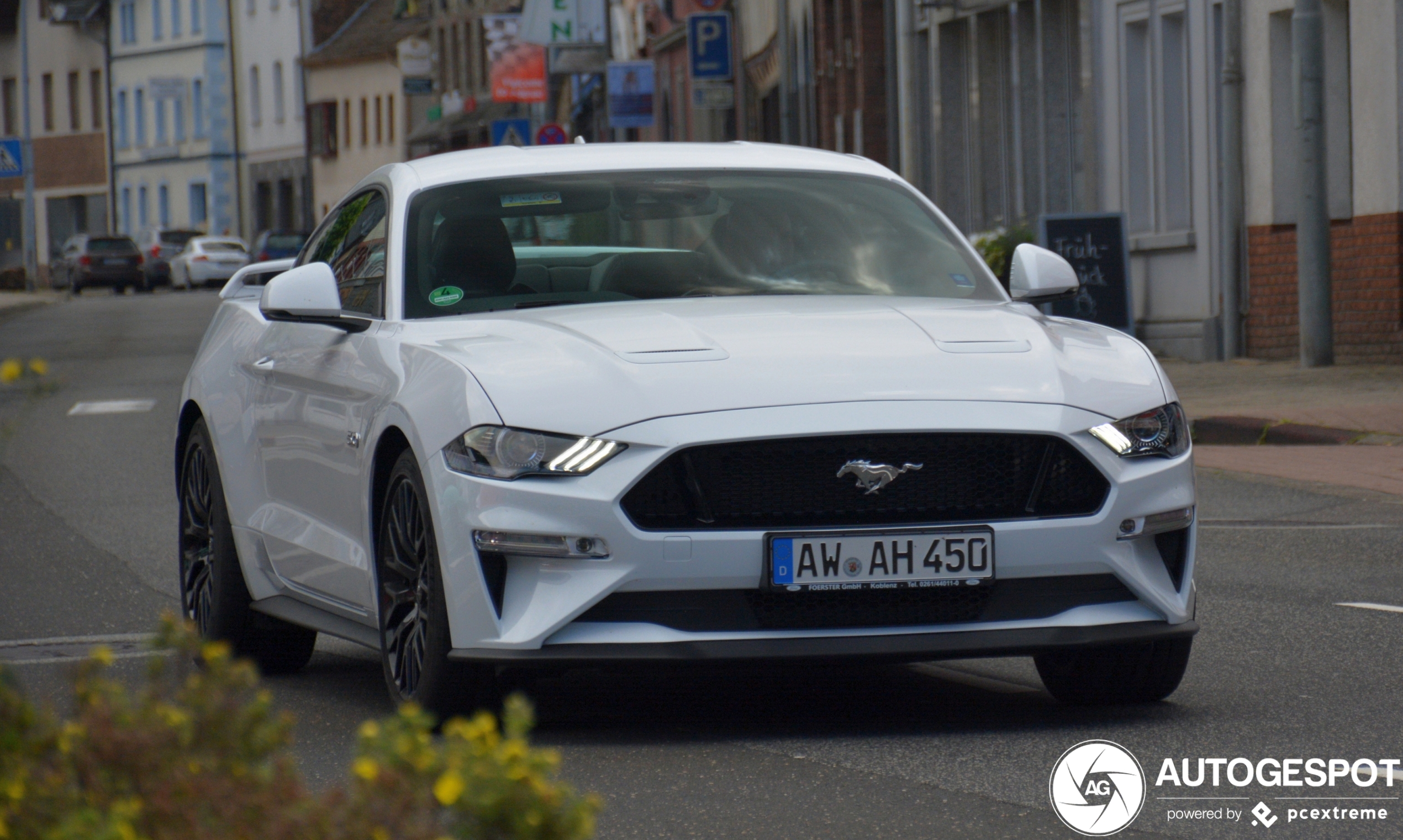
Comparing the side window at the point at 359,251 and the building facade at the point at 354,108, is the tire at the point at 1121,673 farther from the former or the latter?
the building facade at the point at 354,108

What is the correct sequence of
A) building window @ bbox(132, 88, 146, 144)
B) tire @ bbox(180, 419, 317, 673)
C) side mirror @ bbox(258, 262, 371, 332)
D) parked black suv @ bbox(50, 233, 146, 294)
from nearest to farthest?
side mirror @ bbox(258, 262, 371, 332)
tire @ bbox(180, 419, 317, 673)
parked black suv @ bbox(50, 233, 146, 294)
building window @ bbox(132, 88, 146, 144)

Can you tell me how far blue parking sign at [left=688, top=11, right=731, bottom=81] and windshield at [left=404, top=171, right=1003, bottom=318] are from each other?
2900 centimetres

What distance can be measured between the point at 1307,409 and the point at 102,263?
193 ft

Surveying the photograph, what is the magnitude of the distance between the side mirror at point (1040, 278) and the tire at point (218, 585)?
232cm

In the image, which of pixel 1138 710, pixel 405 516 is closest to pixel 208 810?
pixel 405 516

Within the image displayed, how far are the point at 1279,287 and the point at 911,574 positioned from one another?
1623cm

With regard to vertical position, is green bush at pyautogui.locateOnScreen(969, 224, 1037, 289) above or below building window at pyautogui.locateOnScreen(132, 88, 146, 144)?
below

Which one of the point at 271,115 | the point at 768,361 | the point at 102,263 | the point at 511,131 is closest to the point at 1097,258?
the point at 768,361

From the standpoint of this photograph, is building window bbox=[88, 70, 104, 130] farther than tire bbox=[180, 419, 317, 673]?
Yes

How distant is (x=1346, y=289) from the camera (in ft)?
64.5

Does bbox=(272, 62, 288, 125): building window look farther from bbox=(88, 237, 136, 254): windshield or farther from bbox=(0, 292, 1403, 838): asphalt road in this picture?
bbox=(0, 292, 1403, 838): asphalt road

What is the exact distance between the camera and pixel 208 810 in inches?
83.4

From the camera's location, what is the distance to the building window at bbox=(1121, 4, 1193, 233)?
74.7 ft

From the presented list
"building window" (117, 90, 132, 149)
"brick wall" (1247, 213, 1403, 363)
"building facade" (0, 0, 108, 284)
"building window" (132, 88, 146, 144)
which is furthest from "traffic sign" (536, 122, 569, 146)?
"building window" (117, 90, 132, 149)
